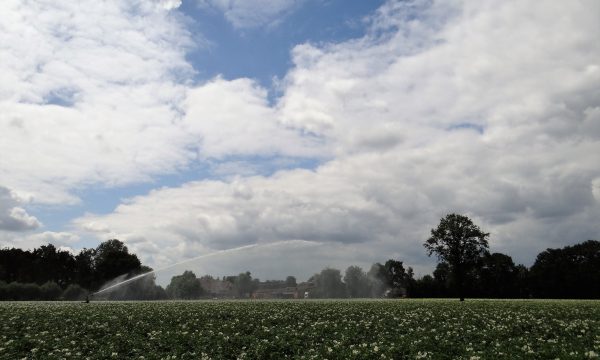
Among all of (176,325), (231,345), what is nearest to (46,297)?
(176,325)

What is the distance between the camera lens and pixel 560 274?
130 m

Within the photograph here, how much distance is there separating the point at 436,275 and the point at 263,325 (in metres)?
120

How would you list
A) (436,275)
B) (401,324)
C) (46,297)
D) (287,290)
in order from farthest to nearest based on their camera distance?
(436,275)
(46,297)
(287,290)
(401,324)

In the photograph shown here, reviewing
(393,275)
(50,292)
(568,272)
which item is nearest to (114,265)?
(50,292)

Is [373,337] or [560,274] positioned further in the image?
[560,274]

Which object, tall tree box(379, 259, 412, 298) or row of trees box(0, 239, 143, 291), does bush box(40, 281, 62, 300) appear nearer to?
row of trees box(0, 239, 143, 291)

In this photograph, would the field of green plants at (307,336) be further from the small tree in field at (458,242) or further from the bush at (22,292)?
the bush at (22,292)

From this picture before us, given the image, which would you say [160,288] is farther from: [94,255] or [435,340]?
[435,340]

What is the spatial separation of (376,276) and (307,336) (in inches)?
6398

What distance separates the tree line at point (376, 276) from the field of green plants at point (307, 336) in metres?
51.5

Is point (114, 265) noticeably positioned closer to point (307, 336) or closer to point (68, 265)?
point (68, 265)

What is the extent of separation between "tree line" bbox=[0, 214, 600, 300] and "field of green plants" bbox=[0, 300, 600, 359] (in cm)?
5146

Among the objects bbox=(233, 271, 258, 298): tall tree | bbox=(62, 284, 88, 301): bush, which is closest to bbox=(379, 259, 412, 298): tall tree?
bbox=(233, 271, 258, 298): tall tree

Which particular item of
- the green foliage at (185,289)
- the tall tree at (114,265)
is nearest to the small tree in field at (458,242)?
Result: the green foliage at (185,289)
